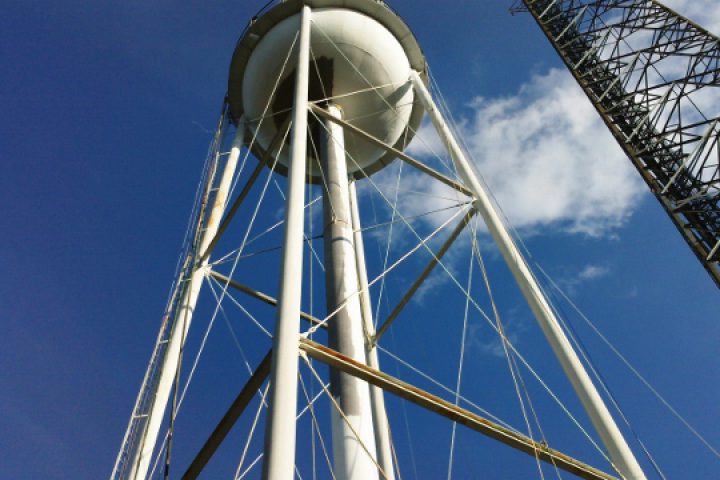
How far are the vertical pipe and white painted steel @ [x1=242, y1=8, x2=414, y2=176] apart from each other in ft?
13.3

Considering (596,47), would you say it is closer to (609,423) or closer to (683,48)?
(683,48)

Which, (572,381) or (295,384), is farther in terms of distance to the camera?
(572,381)

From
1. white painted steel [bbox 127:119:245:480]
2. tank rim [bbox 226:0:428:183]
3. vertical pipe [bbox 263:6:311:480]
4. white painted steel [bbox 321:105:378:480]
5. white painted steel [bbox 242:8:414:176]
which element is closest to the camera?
vertical pipe [bbox 263:6:311:480]

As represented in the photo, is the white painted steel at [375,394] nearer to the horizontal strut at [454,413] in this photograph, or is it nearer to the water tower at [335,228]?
the water tower at [335,228]

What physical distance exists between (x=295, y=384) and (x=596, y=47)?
16.2 meters

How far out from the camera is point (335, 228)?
810 cm

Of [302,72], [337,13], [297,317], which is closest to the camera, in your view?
[297,317]

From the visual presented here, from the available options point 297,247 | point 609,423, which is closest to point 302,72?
point 297,247

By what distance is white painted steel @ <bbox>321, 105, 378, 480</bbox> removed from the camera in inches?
228

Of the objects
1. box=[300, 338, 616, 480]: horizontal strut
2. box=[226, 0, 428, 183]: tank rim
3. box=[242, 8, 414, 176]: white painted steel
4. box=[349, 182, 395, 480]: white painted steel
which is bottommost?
box=[300, 338, 616, 480]: horizontal strut

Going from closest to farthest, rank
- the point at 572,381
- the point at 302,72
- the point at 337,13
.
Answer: the point at 572,381, the point at 302,72, the point at 337,13

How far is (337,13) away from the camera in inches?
390

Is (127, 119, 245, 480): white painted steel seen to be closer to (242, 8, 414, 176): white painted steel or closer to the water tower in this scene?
the water tower

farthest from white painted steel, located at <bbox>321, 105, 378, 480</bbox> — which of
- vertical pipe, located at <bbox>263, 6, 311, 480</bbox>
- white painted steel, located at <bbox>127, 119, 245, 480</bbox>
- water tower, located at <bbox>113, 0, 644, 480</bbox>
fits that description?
white painted steel, located at <bbox>127, 119, 245, 480</bbox>
